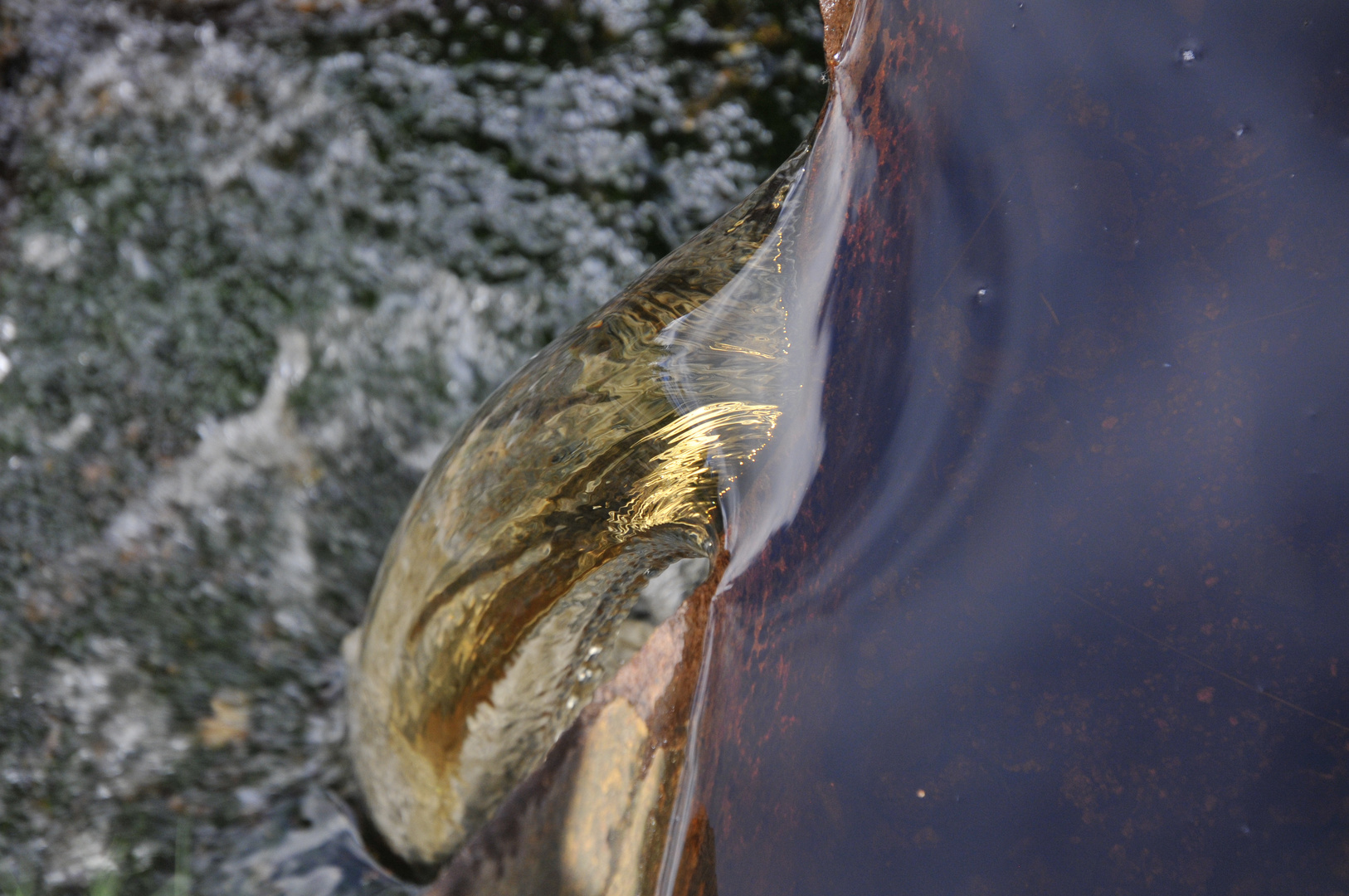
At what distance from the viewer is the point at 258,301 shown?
2465 millimetres

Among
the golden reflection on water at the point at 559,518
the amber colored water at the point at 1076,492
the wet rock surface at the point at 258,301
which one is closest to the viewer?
the amber colored water at the point at 1076,492

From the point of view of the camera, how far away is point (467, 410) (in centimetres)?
228

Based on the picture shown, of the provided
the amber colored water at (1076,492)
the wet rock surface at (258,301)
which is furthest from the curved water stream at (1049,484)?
the wet rock surface at (258,301)

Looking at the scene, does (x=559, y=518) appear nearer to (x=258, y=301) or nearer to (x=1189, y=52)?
(x=1189, y=52)

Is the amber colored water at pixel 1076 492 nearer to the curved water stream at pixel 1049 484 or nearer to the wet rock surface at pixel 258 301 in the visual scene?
the curved water stream at pixel 1049 484

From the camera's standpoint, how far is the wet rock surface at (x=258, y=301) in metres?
2.16

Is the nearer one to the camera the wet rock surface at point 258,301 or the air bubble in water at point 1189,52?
the air bubble in water at point 1189,52

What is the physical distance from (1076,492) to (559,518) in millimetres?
641

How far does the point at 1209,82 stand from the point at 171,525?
2435 millimetres

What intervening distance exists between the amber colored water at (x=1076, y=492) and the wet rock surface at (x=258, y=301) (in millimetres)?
1575

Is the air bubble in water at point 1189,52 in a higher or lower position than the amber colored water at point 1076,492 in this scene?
higher

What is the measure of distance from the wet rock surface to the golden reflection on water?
690 mm

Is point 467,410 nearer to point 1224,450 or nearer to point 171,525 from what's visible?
point 171,525

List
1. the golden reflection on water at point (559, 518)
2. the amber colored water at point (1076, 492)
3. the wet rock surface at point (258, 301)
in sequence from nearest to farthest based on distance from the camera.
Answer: the amber colored water at point (1076, 492) < the golden reflection on water at point (559, 518) < the wet rock surface at point (258, 301)
